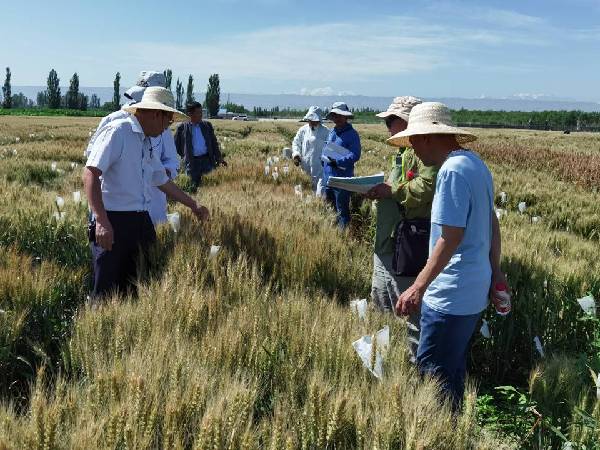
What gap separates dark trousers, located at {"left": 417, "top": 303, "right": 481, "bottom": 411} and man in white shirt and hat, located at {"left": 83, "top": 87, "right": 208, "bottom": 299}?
1968 mm

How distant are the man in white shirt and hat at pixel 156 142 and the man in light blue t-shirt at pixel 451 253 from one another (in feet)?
7.03

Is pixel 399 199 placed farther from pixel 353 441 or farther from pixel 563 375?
pixel 353 441

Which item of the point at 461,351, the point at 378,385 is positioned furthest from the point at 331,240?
the point at 378,385

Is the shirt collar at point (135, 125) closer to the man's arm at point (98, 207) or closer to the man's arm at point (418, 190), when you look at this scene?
the man's arm at point (98, 207)

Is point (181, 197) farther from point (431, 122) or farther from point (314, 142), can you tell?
point (314, 142)

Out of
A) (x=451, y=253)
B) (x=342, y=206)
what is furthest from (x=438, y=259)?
(x=342, y=206)

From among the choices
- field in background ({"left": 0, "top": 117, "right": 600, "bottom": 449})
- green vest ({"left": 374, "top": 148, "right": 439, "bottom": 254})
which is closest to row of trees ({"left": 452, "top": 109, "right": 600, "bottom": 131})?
field in background ({"left": 0, "top": 117, "right": 600, "bottom": 449})

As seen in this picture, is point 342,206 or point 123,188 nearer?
point 123,188

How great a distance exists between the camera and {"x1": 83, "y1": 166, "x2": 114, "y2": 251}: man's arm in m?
3.39

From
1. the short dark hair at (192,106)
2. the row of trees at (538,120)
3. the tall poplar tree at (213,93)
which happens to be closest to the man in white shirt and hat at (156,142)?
the short dark hair at (192,106)

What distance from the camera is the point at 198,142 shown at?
336 inches

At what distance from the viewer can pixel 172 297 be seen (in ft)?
9.34

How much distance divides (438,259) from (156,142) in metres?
3.51

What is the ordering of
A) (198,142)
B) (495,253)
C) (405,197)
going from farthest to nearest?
(198,142), (405,197), (495,253)
